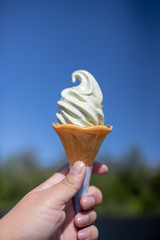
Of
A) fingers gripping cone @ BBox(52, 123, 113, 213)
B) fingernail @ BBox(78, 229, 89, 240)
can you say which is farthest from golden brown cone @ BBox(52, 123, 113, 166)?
fingernail @ BBox(78, 229, 89, 240)

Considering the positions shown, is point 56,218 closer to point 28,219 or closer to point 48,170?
point 28,219

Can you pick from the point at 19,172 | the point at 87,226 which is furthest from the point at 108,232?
the point at 19,172

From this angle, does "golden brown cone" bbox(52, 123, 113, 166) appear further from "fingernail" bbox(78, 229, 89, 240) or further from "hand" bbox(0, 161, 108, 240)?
"fingernail" bbox(78, 229, 89, 240)

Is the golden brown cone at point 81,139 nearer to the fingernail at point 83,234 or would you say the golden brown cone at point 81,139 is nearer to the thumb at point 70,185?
the thumb at point 70,185

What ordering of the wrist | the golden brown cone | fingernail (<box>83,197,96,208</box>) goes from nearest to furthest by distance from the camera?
1. the wrist
2. the golden brown cone
3. fingernail (<box>83,197,96,208</box>)

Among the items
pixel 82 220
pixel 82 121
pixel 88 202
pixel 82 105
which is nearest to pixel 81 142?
pixel 82 121

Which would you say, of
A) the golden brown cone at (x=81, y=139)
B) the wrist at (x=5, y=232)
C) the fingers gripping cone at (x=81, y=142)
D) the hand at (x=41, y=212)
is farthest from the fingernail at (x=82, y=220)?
the wrist at (x=5, y=232)

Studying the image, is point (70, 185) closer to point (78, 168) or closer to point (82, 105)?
point (78, 168)
